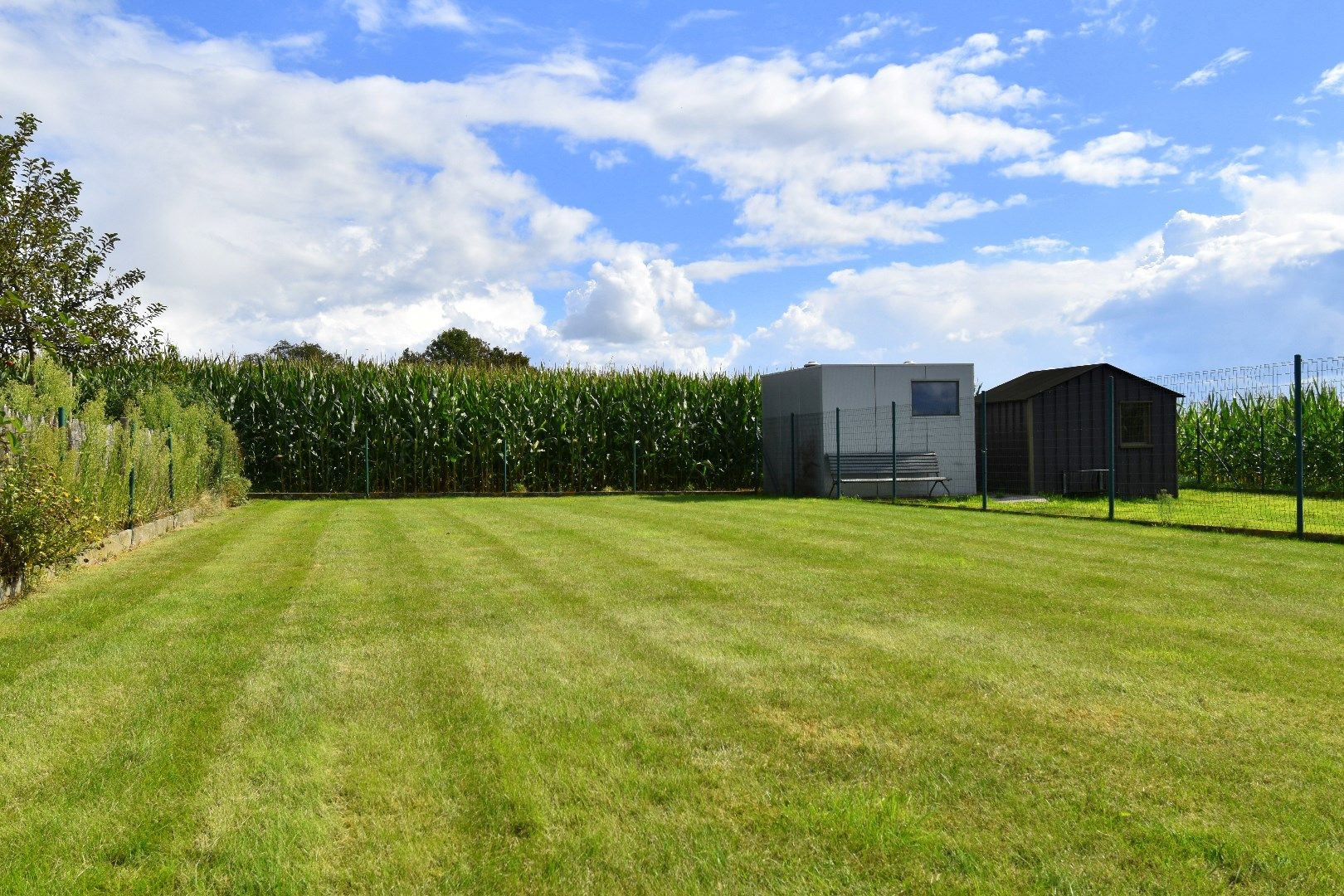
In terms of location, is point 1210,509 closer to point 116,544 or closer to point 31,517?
point 116,544

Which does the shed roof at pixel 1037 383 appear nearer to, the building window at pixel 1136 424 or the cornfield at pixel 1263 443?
the building window at pixel 1136 424

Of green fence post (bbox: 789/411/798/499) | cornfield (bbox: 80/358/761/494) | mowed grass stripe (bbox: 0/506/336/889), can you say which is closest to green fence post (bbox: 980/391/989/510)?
green fence post (bbox: 789/411/798/499)

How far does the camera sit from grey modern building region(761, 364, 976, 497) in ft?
63.4

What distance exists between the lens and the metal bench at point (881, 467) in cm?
1920

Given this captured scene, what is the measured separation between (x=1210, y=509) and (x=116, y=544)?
16486mm

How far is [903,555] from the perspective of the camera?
9.35 m

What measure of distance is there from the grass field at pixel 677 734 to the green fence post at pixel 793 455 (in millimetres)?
12851

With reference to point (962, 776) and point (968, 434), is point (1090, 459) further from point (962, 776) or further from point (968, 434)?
point (962, 776)

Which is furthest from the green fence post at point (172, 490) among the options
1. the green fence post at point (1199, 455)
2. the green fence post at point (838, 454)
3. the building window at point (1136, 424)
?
the green fence post at point (1199, 455)

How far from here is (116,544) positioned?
10039mm

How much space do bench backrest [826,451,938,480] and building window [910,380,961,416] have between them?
1061 millimetres

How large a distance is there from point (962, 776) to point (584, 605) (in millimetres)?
3688

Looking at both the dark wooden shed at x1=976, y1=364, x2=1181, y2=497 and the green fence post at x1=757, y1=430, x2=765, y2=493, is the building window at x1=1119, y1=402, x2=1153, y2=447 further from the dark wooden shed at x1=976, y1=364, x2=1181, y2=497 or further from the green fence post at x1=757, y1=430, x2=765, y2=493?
the green fence post at x1=757, y1=430, x2=765, y2=493

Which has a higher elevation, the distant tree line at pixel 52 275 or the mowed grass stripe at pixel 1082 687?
the distant tree line at pixel 52 275
